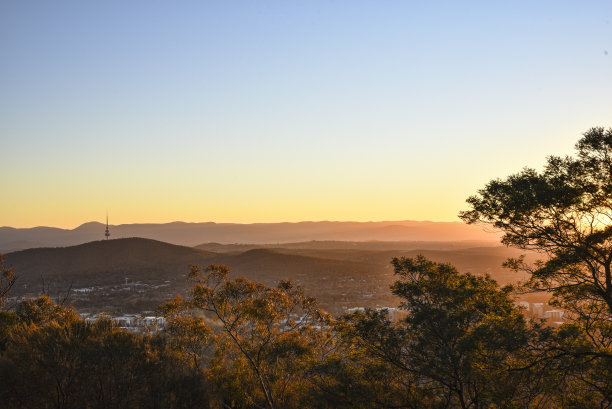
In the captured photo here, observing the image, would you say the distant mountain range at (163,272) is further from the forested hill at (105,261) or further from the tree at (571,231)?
the tree at (571,231)

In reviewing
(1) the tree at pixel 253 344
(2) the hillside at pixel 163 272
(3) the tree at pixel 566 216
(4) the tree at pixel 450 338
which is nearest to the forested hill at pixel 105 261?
(2) the hillside at pixel 163 272

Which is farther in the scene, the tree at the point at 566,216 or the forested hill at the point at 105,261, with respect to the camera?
the forested hill at the point at 105,261

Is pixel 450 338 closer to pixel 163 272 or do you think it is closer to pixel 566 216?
pixel 566 216

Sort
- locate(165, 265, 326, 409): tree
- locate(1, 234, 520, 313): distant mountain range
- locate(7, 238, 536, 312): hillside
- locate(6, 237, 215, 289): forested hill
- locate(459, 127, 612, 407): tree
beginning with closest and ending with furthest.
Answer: locate(459, 127, 612, 407): tree
locate(165, 265, 326, 409): tree
locate(1, 234, 520, 313): distant mountain range
locate(7, 238, 536, 312): hillside
locate(6, 237, 215, 289): forested hill

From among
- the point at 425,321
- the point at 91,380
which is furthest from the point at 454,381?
the point at 91,380

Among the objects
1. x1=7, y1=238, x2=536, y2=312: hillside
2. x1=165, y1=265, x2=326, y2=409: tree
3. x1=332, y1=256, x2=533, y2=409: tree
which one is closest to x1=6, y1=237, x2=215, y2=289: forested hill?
x1=7, y1=238, x2=536, y2=312: hillside

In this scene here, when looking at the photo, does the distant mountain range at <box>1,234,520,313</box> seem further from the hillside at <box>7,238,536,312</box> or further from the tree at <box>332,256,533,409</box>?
the tree at <box>332,256,533,409</box>

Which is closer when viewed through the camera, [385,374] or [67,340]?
[67,340]

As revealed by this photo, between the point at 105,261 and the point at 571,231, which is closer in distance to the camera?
the point at 571,231

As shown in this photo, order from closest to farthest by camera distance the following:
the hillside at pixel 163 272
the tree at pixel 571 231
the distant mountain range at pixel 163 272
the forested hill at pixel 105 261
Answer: the tree at pixel 571 231, the distant mountain range at pixel 163 272, the hillside at pixel 163 272, the forested hill at pixel 105 261

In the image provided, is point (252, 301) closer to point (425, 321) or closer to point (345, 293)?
point (425, 321)

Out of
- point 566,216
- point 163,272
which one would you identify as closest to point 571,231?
point 566,216
